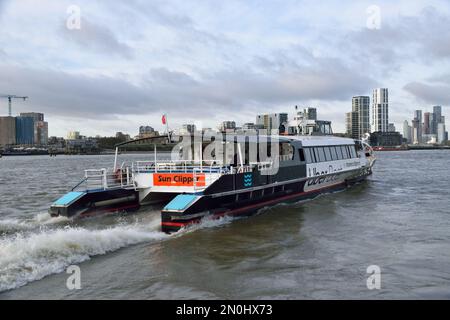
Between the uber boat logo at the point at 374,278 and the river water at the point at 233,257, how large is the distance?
0.32ft

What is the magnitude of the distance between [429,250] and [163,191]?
9.53m

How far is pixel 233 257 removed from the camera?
10914 millimetres

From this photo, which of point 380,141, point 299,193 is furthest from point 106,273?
point 380,141

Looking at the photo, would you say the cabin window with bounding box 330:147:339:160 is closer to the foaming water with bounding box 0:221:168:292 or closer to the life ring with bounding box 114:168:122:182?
the life ring with bounding box 114:168:122:182

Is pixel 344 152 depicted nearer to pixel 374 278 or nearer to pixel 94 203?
pixel 94 203

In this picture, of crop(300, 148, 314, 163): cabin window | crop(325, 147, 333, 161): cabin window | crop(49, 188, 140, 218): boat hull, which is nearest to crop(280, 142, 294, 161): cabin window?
crop(300, 148, 314, 163): cabin window

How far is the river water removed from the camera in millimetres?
8609

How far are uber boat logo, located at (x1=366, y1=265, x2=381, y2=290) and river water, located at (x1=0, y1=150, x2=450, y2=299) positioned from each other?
0.32 ft

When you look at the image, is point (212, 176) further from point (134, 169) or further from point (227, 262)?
point (227, 262)

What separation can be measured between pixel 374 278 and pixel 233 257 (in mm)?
3514
